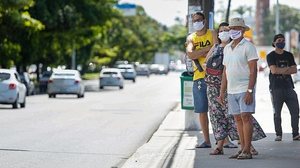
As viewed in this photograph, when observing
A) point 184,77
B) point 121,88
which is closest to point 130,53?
point 121,88

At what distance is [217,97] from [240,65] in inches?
45.4

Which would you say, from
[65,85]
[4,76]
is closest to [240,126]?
[4,76]

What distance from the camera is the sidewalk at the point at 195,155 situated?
39.0 ft

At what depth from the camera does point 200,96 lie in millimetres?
14016

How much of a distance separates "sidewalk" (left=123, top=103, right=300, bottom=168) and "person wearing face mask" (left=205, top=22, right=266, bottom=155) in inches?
12.8

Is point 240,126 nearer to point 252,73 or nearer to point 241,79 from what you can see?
point 241,79

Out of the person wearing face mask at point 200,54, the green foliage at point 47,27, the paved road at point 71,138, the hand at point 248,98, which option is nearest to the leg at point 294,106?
the person wearing face mask at point 200,54

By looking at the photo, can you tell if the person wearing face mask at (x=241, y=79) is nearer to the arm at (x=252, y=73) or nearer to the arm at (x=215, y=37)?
the arm at (x=252, y=73)

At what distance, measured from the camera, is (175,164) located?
1220 cm

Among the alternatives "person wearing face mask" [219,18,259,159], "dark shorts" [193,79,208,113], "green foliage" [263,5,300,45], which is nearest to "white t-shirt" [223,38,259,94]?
"person wearing face mask" [219,18,259,159]

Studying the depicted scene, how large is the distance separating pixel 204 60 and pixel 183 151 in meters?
1.55

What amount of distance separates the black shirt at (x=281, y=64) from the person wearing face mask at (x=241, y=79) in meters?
3.12

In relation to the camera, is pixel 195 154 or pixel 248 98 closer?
pixel 248 98

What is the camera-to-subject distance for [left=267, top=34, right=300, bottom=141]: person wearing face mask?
1508 centimetres
